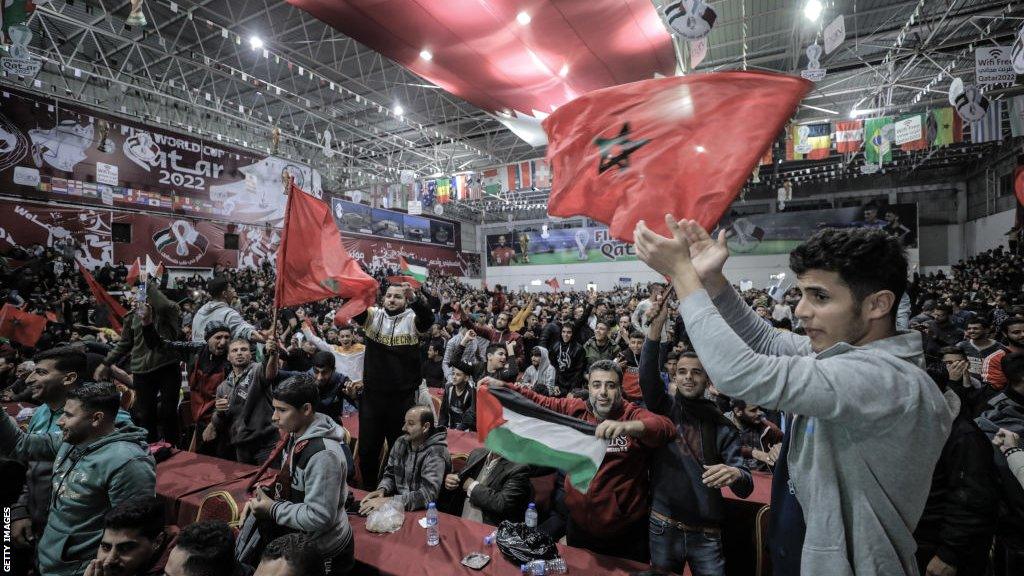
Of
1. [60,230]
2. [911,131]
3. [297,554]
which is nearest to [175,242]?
[60,230]

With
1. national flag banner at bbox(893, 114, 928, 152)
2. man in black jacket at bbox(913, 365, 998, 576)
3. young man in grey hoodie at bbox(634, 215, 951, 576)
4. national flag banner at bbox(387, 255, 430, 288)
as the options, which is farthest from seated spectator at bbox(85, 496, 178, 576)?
national flag banner at bbox(893, 114, 928, 152)

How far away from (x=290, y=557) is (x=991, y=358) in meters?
6.41

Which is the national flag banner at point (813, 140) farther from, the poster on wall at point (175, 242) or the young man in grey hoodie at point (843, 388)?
the poster on wall at point (175, 242)

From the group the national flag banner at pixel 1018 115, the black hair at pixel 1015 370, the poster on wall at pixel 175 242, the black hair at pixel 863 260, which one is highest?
the national flag banner at pixel 1018 115

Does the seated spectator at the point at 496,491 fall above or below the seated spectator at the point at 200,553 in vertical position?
below

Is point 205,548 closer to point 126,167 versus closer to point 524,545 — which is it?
point 524,545

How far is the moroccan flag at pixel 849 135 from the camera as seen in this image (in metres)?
13.0

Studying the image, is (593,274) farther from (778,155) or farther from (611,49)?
(611,49)

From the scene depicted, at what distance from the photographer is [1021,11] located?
1041 cm

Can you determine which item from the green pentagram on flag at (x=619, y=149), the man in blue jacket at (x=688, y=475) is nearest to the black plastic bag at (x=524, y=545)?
the man in blue jacket at (x=688, y=475)

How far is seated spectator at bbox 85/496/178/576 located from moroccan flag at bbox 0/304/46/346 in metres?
6.08

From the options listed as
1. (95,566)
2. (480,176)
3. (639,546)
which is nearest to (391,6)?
(95,566)

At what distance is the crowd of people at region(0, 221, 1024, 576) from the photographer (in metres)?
1.08

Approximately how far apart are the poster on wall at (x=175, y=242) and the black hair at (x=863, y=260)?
18843mm
